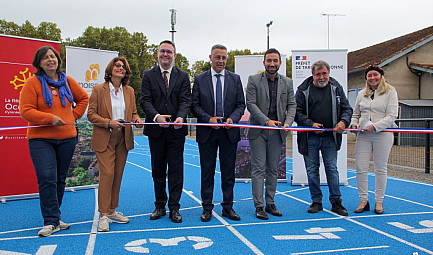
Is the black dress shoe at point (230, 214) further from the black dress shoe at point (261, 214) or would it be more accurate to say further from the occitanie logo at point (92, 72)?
the occitanie logo at point (92, 72)

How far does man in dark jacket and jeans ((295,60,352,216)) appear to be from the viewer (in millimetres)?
5336

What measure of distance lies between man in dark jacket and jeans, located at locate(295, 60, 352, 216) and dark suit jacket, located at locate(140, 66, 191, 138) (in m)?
1.83

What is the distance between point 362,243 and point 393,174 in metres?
5.92

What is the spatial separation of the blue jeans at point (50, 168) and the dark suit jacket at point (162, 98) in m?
1.03

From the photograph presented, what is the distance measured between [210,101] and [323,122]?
1.75m

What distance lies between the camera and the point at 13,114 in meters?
6.01

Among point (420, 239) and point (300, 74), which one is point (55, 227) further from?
point (300, 74)

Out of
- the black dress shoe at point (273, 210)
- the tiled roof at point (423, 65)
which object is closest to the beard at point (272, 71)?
the black dress shoe at point (273, 210)

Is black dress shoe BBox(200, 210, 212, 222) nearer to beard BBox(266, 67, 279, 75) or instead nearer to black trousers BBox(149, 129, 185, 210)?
black trousers BBox(149, 129, 185, 210)

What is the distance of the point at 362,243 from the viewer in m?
3.90

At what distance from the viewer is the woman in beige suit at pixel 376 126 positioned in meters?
5.13

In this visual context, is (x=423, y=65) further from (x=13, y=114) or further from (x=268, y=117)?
(x=13, y=114)

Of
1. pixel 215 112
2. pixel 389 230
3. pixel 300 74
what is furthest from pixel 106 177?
pixel 300 74

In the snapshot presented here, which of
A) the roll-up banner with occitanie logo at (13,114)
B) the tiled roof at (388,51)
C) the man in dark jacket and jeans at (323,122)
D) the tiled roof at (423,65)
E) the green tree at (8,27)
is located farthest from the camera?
the green tree at (8,27)
